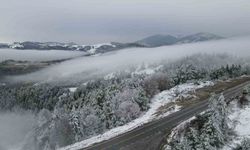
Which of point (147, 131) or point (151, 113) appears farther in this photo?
point (151, 113)

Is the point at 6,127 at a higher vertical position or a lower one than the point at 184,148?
lower

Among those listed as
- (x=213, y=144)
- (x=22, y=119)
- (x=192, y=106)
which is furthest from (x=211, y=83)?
(x=22, y=119)

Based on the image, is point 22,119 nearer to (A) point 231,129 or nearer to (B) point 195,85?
(B) point 195,85

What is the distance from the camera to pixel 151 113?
7394 cm

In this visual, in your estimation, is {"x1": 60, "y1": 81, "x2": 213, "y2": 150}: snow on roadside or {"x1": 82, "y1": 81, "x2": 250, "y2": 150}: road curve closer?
{"x1": 82, "y1": 81, "x2": 250, "y2": 150}: road curve

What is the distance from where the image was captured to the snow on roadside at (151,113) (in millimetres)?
58688

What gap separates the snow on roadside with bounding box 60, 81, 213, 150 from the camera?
5869 cm

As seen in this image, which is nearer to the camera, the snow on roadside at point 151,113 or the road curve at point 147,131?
the road curve at point 147,131

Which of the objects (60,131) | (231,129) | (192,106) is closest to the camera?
(231,129)

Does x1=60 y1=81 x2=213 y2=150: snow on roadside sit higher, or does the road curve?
the road curve

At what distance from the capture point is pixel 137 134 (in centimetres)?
5738

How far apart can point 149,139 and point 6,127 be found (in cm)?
11822

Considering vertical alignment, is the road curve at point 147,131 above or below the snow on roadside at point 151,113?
above

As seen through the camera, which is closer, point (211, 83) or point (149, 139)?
point (149, 139)
